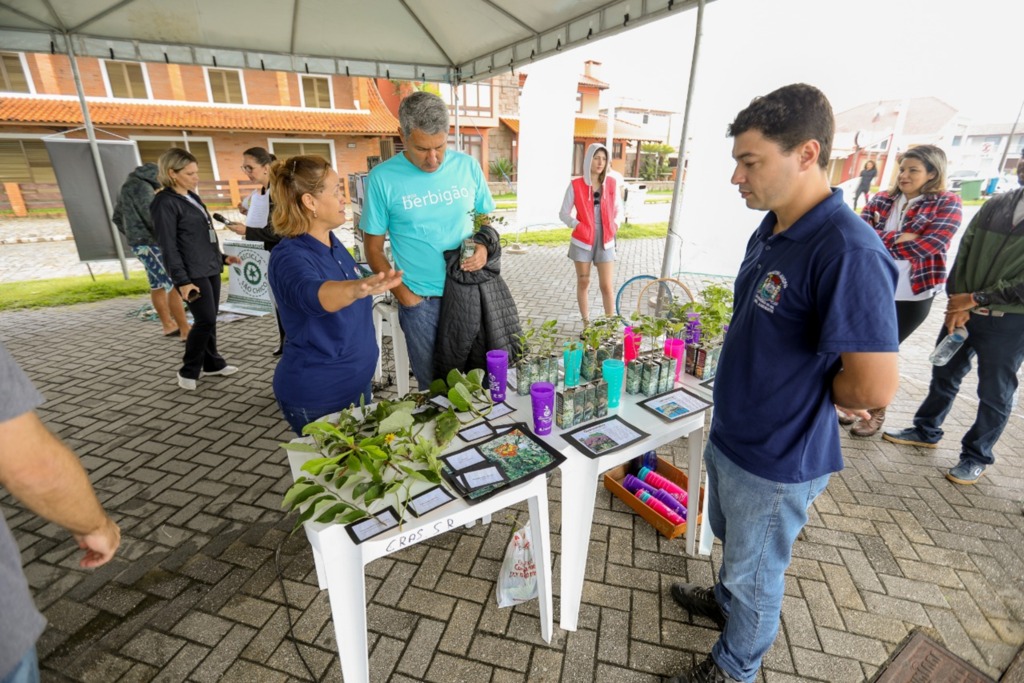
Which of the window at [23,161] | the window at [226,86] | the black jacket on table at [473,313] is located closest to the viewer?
the black jacket on table at [473,313]

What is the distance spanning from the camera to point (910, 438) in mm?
3480

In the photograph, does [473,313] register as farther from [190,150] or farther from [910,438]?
[190,150]

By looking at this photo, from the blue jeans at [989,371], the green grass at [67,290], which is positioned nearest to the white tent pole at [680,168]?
the blue jeans at [989,371]

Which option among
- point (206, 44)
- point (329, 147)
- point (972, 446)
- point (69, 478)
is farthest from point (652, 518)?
point (329, 147)

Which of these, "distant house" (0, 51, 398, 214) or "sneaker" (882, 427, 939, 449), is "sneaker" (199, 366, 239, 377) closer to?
"sneaker" (882, 427, 939, 449)

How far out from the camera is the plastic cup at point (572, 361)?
2.18m

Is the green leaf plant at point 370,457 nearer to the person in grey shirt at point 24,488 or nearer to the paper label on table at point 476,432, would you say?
the paper label on table at point 476,432

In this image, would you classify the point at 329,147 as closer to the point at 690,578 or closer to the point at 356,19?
the point at 356,19

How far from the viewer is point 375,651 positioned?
79.8 inches

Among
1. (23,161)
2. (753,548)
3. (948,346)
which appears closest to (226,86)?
(23,161)

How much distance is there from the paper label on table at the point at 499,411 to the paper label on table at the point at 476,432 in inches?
3.0

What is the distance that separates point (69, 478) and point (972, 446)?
14.4 ft

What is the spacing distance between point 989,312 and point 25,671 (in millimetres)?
4320

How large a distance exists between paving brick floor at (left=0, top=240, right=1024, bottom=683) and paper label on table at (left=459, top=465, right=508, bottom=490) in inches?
35.7
